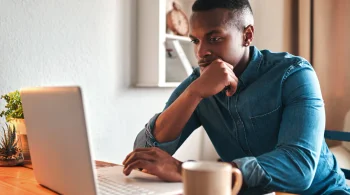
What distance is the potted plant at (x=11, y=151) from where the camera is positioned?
3.85 ft

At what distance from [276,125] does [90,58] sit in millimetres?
885

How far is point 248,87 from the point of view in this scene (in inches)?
46.3

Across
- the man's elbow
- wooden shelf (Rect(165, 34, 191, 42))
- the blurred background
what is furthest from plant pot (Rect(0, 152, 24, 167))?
wooden shelf (Rect(165, 34, 191, 42))

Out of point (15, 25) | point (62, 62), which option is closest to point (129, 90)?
point (62, 62)

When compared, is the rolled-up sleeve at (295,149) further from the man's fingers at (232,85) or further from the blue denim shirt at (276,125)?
the man's fingers at (232,85)

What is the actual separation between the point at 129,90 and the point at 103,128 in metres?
0.23

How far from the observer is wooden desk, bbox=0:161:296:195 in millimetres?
849

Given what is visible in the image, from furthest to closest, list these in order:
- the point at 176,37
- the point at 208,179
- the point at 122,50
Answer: the point at 176,37 → the point at 122,50 → the point at 208,179

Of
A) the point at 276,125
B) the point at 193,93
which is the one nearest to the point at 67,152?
the point at 193,93

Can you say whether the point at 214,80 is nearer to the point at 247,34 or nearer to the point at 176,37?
the point at 247,34

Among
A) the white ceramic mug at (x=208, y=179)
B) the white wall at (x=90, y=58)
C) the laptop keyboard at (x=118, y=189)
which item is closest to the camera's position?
the white ceramic mug at (x=208, y=179)

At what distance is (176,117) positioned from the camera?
1.11m

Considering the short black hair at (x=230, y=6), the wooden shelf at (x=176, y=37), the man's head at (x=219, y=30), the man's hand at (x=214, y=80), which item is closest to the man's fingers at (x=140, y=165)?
the man's hand at (x=214, y=80)

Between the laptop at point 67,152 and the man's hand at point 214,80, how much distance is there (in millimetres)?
283
